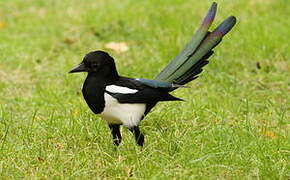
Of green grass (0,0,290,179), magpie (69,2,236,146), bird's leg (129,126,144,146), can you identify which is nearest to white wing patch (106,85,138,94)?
magpie (69,2,236,146)

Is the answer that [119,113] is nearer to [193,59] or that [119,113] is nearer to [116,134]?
[116,134]

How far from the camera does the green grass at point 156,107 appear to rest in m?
3.29

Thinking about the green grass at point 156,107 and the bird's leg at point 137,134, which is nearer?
the green grass at point 156,107

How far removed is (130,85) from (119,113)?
20cm

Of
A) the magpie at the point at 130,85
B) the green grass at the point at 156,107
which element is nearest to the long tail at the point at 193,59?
the magpie at the point at 130,85

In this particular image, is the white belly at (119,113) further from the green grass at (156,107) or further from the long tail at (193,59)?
the long tail at (193,59)

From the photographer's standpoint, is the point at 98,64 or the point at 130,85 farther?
the point at 130,85

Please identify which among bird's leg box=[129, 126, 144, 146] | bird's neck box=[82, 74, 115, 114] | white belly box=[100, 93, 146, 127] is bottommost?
bird's leg box=[129, 126, 144, 146]

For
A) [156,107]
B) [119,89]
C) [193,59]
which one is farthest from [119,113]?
[156,107]

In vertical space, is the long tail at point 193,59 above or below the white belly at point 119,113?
above

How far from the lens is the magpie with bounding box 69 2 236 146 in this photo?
11.1ft

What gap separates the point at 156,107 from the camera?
14.7 ft

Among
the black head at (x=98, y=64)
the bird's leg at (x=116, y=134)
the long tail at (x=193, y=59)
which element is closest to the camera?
the black head at (x=98, y=64)

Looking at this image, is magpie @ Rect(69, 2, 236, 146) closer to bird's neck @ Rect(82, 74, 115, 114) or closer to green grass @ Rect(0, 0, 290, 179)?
bird's neck @ Rect(82, 74, 115, 114)
